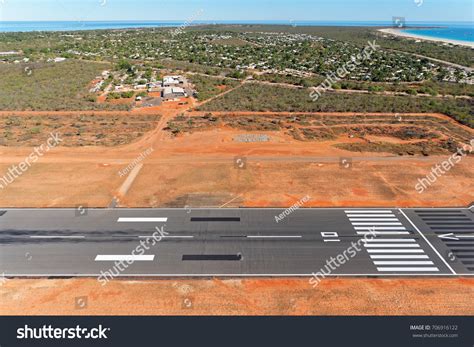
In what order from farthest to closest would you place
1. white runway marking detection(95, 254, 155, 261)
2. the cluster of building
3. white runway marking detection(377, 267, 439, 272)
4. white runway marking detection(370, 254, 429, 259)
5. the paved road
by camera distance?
the cluster of building < white runway marking detection(370, 254, 429, 259) < white runway marking detection(95, 254, 155, 261) < the paved road < white runway marking detection(377, 267, 439, 272)

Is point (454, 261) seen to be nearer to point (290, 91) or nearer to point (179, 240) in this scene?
point (179, 240)

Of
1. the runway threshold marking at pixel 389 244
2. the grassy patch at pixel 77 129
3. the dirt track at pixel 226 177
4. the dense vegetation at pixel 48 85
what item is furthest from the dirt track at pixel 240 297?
the dense vegetation at pixel 48 85

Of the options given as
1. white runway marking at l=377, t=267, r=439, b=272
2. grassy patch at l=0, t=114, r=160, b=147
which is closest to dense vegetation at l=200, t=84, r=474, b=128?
grassy patch at l=0, t=114, r=160, b=147

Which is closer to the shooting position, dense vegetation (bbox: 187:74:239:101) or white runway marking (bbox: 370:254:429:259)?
white runway marking (bbox: 370:254:429:259)

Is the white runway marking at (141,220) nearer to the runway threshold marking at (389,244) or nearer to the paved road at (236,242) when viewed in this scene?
the paved road at (236,242)

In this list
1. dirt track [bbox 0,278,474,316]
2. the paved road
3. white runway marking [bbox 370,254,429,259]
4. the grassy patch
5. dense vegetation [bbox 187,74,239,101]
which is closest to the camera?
dirt track [bbox 0,278,474,316]

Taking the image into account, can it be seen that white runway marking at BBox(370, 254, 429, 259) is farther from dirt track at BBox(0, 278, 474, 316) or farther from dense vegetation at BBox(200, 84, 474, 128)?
dense vegetation at BBox(200, 84, 474, 128)

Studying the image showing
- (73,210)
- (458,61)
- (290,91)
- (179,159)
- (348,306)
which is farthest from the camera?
(458,61)
